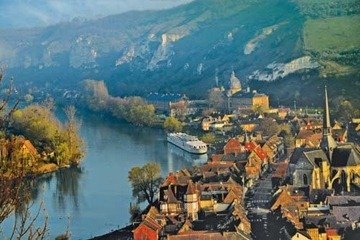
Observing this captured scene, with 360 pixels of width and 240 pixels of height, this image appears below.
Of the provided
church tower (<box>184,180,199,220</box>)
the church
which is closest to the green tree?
the church

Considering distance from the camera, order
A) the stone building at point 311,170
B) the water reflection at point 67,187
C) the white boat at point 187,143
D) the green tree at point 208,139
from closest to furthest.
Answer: the stone building at point 311,170 → the water reflection at point 67,187 → the white boat at point 187,143 → the green tree at point 208,139

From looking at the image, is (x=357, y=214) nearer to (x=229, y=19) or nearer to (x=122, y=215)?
(x=122, y=215)

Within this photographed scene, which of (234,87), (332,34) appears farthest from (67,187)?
(234,87)

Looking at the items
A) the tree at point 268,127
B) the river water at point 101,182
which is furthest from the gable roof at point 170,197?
the tree at point 268,127

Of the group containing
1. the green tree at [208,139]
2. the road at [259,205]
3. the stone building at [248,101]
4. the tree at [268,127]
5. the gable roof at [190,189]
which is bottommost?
the road at [259,205]

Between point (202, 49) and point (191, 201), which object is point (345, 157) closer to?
point (191, 201)

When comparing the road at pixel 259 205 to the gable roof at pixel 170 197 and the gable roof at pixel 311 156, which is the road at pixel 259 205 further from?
the gable roof at pixel 170 197

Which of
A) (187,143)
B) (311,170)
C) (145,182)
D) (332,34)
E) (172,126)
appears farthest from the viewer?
(332,34)

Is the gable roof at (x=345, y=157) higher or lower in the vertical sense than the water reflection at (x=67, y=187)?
higher
